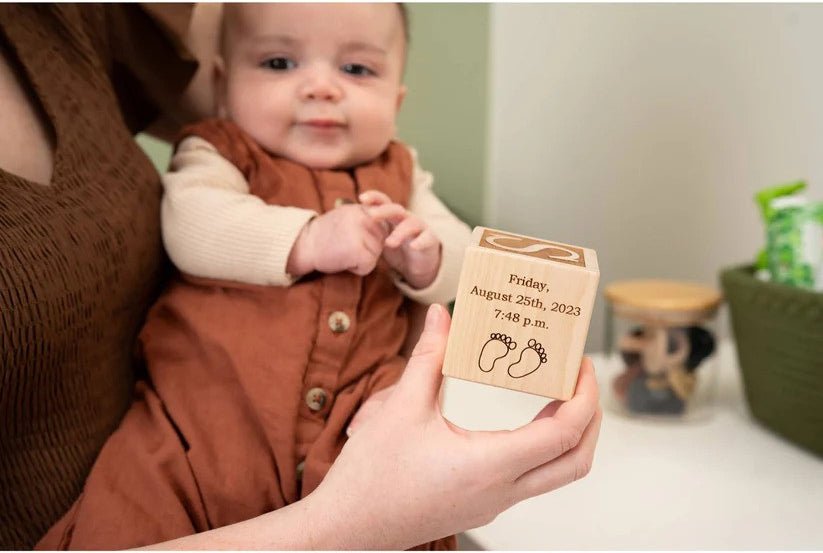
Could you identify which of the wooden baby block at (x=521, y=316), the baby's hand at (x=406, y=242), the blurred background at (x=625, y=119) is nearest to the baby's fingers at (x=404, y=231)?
the baby's hand at (x=406, y=242)

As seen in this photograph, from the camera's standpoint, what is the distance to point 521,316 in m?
0.40

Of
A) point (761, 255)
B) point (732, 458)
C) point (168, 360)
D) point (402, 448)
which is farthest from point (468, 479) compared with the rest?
point (761, 255)

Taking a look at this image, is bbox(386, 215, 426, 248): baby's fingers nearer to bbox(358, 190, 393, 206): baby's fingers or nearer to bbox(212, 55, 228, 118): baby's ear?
bbox(358, 190, 393, 206): baby's fingers

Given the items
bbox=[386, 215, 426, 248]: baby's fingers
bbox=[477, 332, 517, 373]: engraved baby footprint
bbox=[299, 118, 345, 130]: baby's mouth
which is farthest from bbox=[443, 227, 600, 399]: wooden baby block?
bbox=[299, 118, 345, 130]: baby's mouth

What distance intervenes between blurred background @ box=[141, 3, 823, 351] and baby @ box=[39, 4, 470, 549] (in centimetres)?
22

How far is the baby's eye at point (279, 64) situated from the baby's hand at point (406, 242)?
17cm

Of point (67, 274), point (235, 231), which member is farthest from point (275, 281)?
point (67, 274)

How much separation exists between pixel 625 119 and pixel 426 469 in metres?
0.90

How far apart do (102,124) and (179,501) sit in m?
0.31

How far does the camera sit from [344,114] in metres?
0.64

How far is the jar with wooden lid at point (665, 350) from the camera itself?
0.91 metres

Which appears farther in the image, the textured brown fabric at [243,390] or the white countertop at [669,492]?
the white countertop at [669,492]

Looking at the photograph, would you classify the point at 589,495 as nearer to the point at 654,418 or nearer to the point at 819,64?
the point at 654,418

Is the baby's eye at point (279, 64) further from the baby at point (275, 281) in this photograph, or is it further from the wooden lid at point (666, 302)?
the wooden lid at point (666, 302)
